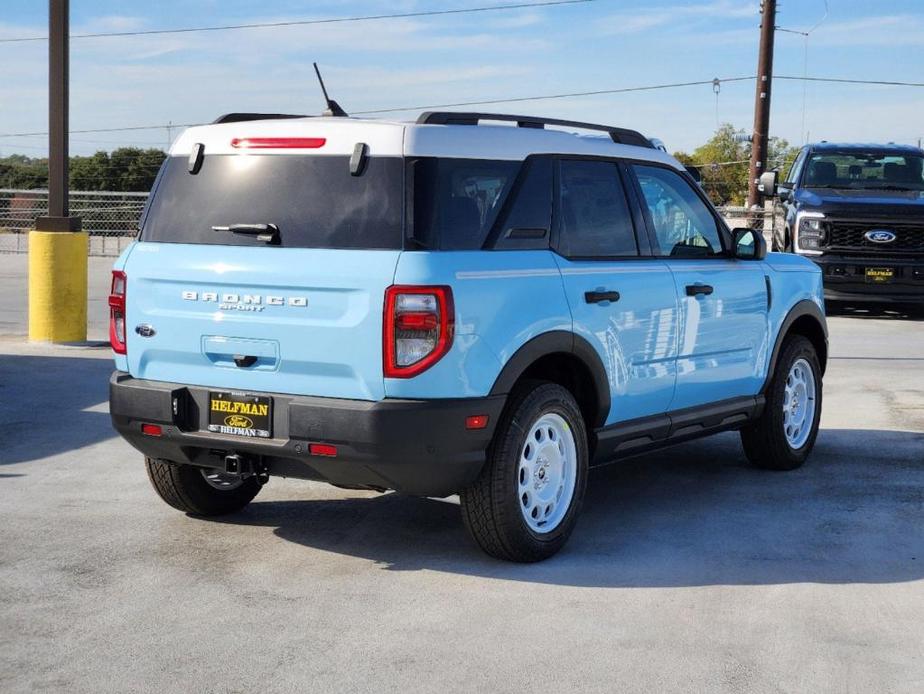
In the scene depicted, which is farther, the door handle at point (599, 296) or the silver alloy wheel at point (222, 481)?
the silver alloy wheel at point (222, 481)

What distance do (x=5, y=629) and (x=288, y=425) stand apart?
132cm

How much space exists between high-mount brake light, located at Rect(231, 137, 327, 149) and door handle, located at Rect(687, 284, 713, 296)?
7.31ft

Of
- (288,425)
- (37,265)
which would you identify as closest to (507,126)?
(288,425)

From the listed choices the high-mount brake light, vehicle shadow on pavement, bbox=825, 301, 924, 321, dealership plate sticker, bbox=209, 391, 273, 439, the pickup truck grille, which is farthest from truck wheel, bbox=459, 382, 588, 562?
vehicle shadow on pavement, bbox=825, 301, 924, 321

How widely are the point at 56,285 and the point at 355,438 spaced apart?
339 inches

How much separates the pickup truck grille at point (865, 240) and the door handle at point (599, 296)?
1180 cm

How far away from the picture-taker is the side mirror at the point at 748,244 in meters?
7.61

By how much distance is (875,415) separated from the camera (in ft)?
33.5

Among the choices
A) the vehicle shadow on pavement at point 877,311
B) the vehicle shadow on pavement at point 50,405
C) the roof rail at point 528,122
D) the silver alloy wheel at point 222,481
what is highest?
the roof rail at point 528,122

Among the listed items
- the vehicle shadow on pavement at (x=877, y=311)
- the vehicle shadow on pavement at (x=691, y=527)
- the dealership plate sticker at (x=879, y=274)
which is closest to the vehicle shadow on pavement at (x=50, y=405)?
the vehicle shadow on pavement at (x=691, y=527)

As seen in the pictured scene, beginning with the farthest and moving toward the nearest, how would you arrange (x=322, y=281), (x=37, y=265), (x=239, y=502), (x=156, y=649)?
(x=37, y=265) < (x=239, y=502) < (x=322, y=281) < (x=156, y=649)

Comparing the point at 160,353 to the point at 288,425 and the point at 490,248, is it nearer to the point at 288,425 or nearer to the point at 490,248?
the point at 288,425

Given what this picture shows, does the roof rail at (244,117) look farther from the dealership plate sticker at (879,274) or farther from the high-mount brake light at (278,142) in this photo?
the dealership plate sticker at (879,274)

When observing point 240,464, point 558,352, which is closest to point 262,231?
point 240,464
